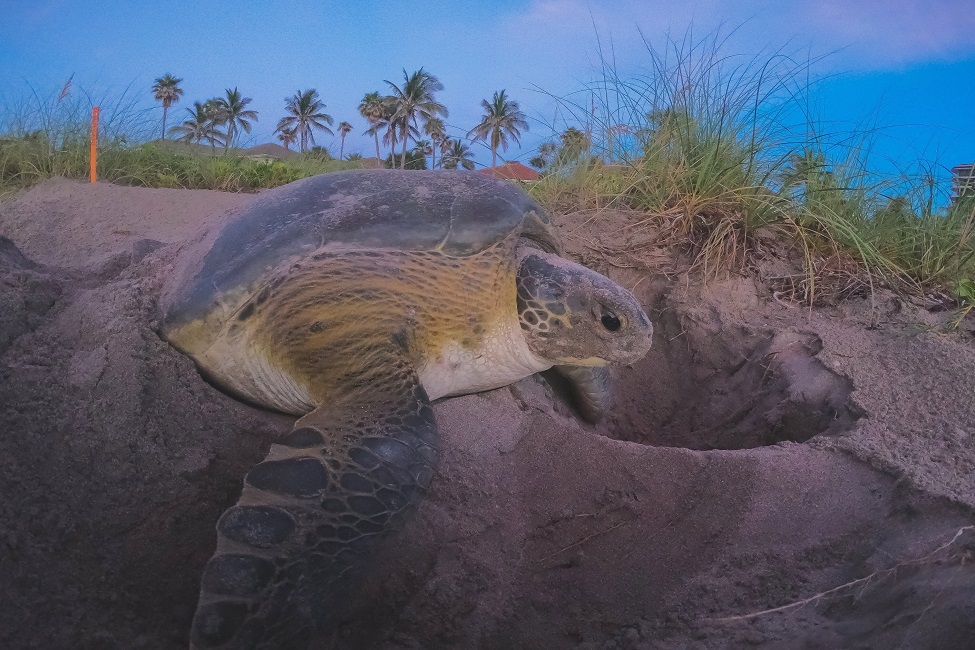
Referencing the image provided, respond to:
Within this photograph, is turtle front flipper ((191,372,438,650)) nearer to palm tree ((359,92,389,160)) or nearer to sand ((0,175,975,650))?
sand ((0,175,975,650))

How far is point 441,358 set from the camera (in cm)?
143

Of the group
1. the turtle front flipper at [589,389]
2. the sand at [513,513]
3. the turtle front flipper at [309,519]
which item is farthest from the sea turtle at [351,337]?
the turtle front flipper at [589,389]

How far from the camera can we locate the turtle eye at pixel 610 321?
1522mm

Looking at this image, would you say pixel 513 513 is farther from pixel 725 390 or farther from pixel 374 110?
pixel 374 110

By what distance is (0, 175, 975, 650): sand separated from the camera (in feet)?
3.16

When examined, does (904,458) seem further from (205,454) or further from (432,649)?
(205,454)

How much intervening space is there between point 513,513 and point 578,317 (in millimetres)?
569

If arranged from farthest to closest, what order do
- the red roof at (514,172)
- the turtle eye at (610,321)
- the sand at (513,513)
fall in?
the red roof at (514,172)
the turtle eye at (610,321)
the sand at (513,513)

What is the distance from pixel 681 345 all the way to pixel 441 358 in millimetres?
1254

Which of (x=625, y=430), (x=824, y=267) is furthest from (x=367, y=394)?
(x=824, y=267)

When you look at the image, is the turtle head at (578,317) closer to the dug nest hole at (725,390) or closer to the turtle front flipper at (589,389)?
the turtle front flipper at (589,389)

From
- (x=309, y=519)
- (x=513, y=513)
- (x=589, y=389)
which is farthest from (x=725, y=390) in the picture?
(x=309, y=519)

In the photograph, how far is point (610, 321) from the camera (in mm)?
1530

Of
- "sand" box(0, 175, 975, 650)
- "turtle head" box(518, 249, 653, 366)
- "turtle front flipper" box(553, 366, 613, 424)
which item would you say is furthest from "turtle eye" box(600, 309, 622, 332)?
"turtle front flipper" box(553, 366, 613, 424)
